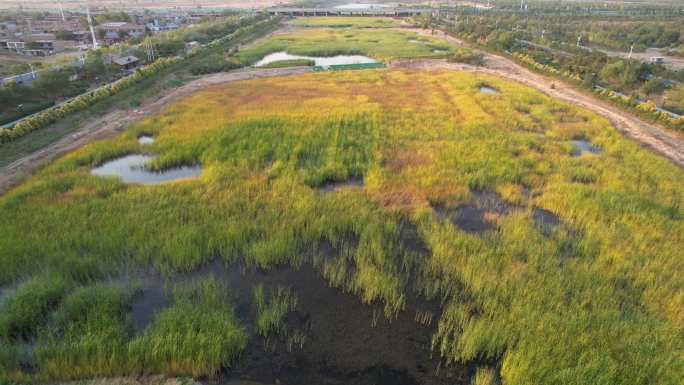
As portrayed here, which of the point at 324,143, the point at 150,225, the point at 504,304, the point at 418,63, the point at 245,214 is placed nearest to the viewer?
the point at 504,304

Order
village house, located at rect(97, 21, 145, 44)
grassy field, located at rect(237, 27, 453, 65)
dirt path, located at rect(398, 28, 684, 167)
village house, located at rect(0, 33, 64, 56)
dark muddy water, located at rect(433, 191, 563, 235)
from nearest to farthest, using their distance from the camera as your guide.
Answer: dark muddy water, located at rect(433, 191, 563, 235), dirt path, located at rect(398, 28, 684, 167), village house, located at rect(0, 33, 64, 56), grassy field, located at rect(237, 27, 453, 65), village house, located at rect(97, 21, 145, 44)

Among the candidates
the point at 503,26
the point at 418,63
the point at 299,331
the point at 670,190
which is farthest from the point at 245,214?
the point at 503,26

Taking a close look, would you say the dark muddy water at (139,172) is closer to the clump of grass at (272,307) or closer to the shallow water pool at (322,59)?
the clump of grass at (272,307)

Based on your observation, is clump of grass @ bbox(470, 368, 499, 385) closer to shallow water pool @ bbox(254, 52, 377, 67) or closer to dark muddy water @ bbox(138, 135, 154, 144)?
dark muddy water @ bbox(138, 135, 154, 144)

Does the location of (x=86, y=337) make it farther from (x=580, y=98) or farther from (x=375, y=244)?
(x=580, y=98)

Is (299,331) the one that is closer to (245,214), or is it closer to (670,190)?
(245,214)

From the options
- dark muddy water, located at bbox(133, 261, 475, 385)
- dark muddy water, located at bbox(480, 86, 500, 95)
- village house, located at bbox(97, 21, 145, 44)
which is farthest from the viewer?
village house, located at bbox(97, 21, 145, 44)

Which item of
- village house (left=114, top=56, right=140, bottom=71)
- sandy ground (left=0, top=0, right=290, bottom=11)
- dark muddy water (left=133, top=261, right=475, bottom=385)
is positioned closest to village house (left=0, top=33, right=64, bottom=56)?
village house (left=114, top=56, right=140, bottom=71)
